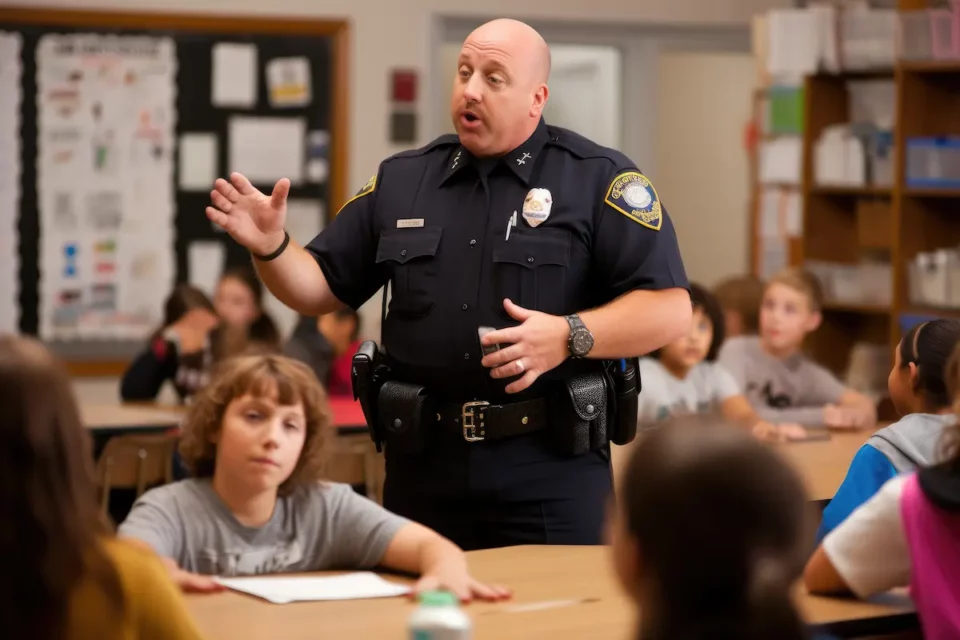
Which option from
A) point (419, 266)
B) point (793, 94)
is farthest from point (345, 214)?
point (793, 94)

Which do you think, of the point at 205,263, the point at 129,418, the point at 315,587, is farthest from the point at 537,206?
the point at 205,263

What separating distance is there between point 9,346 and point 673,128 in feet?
22.2

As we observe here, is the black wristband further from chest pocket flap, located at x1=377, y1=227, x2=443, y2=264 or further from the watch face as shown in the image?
the watch face

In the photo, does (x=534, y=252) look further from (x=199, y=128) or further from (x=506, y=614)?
(x=199, y=128)

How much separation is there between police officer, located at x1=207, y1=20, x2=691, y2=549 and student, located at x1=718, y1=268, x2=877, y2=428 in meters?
2.34

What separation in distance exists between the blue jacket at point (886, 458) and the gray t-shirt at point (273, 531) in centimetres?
76

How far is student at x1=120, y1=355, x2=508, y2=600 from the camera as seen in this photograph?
91.6 inches

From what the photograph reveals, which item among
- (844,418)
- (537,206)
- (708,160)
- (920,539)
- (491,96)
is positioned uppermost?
(708,160)

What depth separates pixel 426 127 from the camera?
691 centimetres

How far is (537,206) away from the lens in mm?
2619

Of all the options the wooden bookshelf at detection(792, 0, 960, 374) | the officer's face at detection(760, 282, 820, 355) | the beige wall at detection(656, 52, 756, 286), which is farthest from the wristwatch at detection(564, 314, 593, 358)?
the beige wall at detection(656, 52, 756, 286)

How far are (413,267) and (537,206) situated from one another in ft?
0.86

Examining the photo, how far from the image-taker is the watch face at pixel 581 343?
246 centimetres

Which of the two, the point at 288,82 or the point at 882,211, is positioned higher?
the point at 288,82
